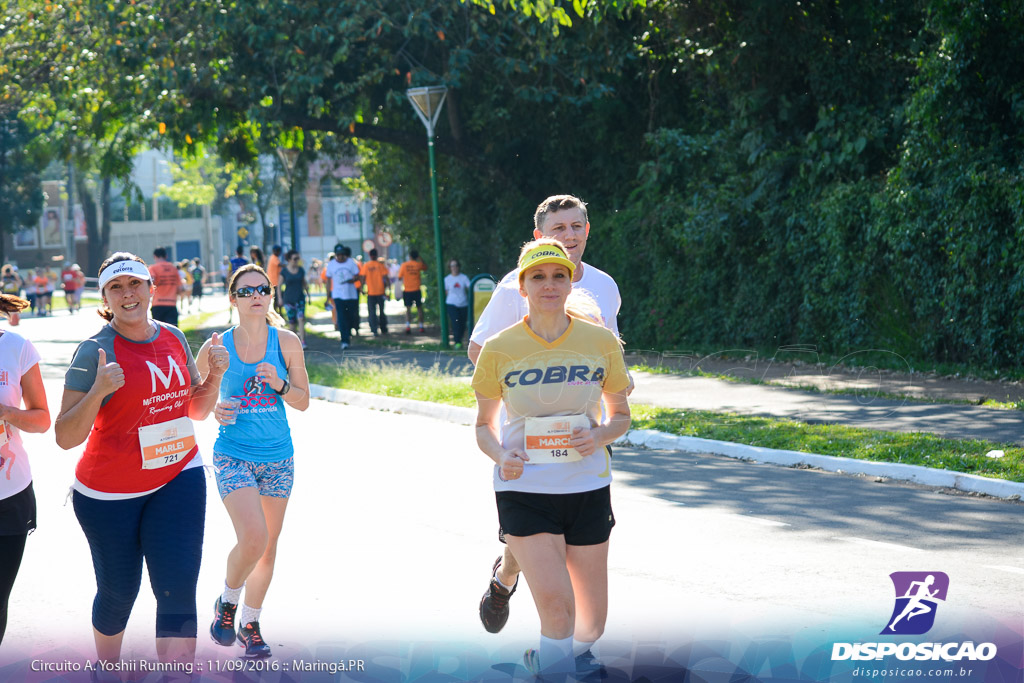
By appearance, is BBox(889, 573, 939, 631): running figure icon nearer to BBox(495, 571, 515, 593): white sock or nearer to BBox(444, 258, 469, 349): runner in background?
BBox(495, 571, 515, 593): white sock

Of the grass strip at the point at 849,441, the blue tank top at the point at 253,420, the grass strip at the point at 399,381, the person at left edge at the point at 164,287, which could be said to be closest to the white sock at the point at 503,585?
the blue tank top at the point at 253,420

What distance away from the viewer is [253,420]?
17.6 feet

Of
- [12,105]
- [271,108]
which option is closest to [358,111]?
[271,108]

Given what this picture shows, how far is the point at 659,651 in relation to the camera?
16.8 feet

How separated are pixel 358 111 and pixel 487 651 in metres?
18.4

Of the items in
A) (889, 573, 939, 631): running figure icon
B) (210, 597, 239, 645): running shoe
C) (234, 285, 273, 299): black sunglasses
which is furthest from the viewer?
(889, 573, 939, 631): running figure icon

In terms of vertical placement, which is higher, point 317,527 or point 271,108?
point 271,108

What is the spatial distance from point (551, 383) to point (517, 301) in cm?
72

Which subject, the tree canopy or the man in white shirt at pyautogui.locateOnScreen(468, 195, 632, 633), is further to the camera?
the tree canopy

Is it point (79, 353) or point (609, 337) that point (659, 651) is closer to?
point (609, 337)

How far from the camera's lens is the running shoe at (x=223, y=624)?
521 centimetres

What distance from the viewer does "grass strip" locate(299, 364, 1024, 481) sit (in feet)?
29.7

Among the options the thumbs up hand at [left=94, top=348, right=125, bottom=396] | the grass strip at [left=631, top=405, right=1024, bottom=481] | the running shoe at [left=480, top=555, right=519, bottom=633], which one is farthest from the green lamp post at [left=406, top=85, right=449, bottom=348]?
the thumbs up hand at [left=94, top=348, right=125, bottom=396]

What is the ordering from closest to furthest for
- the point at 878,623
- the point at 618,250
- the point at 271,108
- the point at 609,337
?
the point at 609,337 < the point at 878,623 < the point at 618,250 < the point at 271,108
